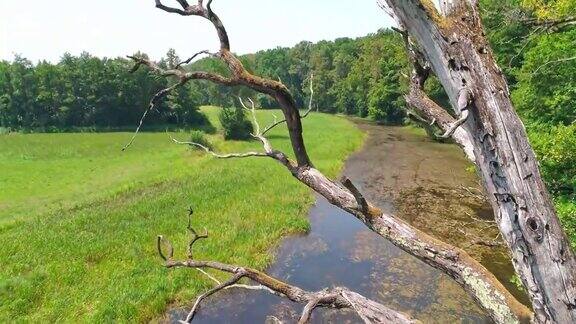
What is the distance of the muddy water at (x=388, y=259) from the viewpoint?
43.6 ft

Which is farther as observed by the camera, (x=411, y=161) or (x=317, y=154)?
(x=317, y=154)

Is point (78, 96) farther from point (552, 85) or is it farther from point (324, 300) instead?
point (324, 300)

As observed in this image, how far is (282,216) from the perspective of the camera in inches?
856

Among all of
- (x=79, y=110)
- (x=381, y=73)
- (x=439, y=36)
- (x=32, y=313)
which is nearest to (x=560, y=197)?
(x=439, y=36)

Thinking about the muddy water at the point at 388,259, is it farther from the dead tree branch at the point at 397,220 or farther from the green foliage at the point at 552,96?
the dead tree branch at the point at 397,220

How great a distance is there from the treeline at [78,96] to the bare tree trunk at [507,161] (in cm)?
6689

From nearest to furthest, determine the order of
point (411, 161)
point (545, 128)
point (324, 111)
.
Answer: point (545, 128)
point (411, 161)
point (324, 111)

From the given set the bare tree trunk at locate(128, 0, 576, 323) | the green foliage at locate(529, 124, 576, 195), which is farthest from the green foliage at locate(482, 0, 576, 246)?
the bare tree trunk at locate(128, 0, 576, 323)

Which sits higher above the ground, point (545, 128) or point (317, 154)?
point (545, 128)

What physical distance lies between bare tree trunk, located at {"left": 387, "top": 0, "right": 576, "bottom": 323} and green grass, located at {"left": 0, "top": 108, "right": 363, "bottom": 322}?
1272 centimetres

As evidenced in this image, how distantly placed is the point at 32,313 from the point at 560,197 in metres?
14.8

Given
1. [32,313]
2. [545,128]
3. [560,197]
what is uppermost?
[545,128]

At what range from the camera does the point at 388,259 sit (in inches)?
671

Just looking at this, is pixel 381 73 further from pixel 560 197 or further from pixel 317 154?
pixel 560 197
